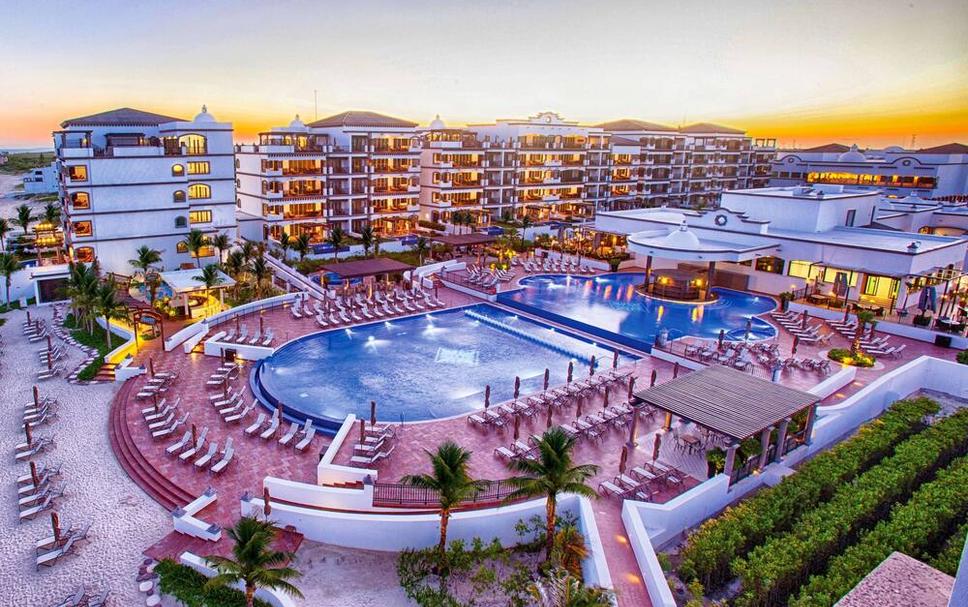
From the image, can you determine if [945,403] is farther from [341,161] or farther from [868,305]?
[341,161]

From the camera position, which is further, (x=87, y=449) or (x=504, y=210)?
(x=504, y=210)

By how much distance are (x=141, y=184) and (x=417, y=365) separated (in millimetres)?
25660

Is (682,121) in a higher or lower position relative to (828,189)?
higher

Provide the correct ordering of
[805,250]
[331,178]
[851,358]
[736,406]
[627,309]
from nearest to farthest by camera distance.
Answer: [736,406] < [851,358] < [627,309] < [805,250] < [331,178]

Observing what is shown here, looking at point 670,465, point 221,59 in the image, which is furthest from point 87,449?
point 221,59

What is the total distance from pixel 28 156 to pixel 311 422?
191 metres

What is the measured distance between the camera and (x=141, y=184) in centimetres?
3803

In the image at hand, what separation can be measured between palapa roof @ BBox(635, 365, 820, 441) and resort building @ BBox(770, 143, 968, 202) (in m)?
53.6

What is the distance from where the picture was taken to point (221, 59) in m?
45.4

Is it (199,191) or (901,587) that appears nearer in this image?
(901,587)

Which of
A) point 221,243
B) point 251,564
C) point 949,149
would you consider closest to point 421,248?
point 221,243

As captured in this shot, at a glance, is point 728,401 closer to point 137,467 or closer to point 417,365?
point 417,365

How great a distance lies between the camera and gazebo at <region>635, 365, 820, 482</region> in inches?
608

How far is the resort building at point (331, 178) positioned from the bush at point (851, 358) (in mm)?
36390
